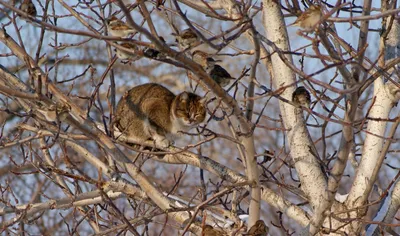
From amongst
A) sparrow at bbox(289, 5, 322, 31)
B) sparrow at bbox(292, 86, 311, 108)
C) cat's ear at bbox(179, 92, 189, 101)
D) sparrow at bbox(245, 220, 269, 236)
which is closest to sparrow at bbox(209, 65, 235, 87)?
sparrow at bbox(292, 86, 311, 108)

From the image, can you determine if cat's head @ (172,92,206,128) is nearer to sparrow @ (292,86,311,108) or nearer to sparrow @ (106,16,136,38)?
sparrow @ (292,86,311,108)

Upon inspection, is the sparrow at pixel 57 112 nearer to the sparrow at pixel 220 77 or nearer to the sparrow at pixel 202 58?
the sparrow at pixel 202 58

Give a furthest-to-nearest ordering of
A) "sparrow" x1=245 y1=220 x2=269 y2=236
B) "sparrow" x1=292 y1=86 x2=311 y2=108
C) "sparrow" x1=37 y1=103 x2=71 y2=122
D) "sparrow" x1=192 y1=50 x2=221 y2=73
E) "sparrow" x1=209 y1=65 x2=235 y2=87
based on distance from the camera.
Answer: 1. "sparrow" x1=209 y1=65 x2=235 y2=87
2. "sparrow" x1=192 y1=50 x2=221 y2=73
3. "sparrow" x1=292 y1=86 x2=311 y2=108
4. "sparrow" x1=245 y1=220 x2=269 y2=236
5. "sparrow" x1=37 y1=103 x2=71 y2=122

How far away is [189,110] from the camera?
5.77 metres

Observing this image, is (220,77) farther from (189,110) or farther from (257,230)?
(189,110)

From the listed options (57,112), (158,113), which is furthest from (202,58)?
(158,113)

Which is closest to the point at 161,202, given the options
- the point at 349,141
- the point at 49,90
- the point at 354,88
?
the point at 49,90

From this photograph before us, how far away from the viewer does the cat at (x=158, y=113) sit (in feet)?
18.8

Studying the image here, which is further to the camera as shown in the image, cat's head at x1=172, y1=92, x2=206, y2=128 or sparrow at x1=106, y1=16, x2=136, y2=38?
cat's head at x1=172, y1=92, x2=206, y2=128

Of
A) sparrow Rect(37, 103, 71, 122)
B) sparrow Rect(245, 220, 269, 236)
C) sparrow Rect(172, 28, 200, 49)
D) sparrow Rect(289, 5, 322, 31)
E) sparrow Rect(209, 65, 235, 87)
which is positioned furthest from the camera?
sparrow Rect(209, 65, 235, 87)

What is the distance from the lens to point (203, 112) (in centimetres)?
578

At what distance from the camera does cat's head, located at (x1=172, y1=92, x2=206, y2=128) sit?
5691mm

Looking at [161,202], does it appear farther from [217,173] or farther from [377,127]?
[377,127]

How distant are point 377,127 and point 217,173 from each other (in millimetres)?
1061
